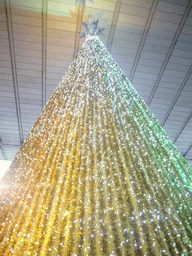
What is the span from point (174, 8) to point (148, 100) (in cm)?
279

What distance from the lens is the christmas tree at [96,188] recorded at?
552 millimetres

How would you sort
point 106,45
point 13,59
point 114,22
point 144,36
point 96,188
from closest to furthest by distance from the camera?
point 96,188, point 114,22, point 144,36, point 106,45, point 13,59

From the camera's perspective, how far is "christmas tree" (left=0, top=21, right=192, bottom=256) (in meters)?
0.55

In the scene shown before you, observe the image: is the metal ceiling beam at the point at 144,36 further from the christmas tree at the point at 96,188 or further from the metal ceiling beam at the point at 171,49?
the christmas tree at the point at 96,188

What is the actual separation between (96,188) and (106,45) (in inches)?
190

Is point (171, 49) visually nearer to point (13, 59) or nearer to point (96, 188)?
point (13, 59)

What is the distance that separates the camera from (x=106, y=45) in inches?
186

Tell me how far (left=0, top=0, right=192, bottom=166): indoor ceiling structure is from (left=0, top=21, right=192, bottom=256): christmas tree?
158 inches

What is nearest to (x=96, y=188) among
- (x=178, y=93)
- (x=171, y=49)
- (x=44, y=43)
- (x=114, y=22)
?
(x=114, y=22)

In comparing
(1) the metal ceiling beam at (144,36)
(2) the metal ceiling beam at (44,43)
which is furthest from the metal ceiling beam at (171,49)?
(2) the metal ceiling beam at (44,43)

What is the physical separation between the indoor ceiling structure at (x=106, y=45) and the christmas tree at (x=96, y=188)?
4.02m

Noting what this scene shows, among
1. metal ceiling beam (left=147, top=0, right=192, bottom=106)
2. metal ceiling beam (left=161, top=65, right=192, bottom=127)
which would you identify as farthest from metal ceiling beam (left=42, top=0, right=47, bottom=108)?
metal ceiling beam (left=161, top=65, right=192, bottom=127)

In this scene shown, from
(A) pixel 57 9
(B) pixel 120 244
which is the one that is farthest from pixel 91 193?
(A) pixel 57 9

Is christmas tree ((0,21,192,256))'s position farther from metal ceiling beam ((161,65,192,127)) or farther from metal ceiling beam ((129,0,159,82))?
metal ceiling beam ((161,65,192,127))
